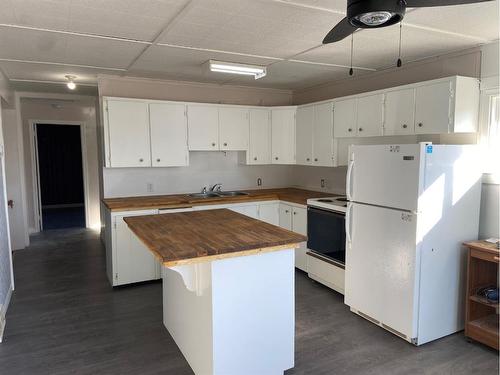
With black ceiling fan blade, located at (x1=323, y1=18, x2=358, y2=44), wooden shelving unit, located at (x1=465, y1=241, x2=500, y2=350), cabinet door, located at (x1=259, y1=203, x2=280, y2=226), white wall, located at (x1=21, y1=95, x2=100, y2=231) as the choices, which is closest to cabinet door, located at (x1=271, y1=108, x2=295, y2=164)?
cabinet door, located at (x1=259, y1=203, x2=280, y2=226)

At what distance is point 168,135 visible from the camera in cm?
448

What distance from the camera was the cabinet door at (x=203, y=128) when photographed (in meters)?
4.62

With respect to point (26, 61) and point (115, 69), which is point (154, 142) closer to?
point (115, 69)

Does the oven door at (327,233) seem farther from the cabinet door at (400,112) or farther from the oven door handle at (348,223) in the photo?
the cabinet door at (400,112)

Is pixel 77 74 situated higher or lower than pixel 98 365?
higher

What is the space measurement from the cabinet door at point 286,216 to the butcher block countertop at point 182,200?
103 millimetres

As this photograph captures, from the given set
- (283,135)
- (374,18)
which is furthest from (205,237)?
(283,135)

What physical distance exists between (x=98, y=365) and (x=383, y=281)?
234 cm

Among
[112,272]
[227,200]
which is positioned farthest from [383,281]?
[112,272]

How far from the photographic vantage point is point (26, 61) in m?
3.71

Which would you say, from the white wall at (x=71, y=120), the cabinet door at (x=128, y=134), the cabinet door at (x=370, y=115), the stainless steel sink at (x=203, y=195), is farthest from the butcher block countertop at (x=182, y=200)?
the white wall at (x=71, y=120)

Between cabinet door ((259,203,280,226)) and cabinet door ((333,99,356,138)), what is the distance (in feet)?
4.08

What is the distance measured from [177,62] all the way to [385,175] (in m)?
2.34

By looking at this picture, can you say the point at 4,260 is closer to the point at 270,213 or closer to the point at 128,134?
the point at 128,134
